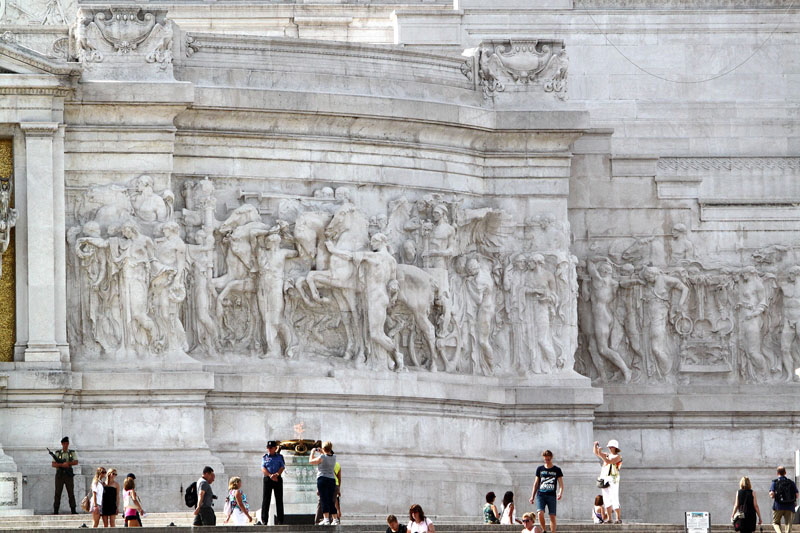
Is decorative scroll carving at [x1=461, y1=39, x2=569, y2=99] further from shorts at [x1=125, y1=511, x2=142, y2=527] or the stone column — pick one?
shorts at [x1=125, y1=511, x2=142, y2=527]

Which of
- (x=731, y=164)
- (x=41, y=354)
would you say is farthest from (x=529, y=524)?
(x=731, y=164)

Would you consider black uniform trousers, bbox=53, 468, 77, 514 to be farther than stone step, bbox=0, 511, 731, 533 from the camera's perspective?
Yes

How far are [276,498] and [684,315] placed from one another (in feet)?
46.7

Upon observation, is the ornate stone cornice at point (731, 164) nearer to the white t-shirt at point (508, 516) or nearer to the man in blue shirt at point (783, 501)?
the white t-shirt at point (508, 516)

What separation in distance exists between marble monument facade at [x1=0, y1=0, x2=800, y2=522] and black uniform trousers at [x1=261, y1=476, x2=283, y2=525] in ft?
15.8

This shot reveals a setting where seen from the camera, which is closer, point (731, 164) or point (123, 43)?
point (123, 43)

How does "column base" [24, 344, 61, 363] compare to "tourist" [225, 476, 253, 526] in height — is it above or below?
above

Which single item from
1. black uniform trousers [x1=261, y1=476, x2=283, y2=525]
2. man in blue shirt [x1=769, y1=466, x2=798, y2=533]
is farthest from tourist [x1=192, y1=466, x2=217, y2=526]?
man in blue shirt [x1=769, y1=466, x2=798, y2=533]

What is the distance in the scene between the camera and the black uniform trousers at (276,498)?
3609 centimetres

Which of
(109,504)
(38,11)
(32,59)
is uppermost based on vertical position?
(38,11)

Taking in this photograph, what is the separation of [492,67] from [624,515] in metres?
8.81

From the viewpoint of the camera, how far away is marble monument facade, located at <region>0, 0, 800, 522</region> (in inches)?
1650

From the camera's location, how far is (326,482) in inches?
1412

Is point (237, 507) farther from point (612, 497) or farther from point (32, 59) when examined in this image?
point (32, 59)
